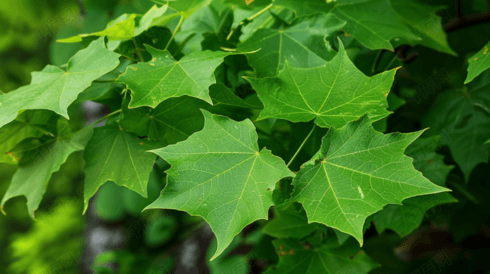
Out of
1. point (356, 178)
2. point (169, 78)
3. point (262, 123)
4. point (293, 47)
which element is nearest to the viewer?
point (356, 178)

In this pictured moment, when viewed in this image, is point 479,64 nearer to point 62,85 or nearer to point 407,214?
point 407,214

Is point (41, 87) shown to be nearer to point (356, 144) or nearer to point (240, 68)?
point (240, 68)

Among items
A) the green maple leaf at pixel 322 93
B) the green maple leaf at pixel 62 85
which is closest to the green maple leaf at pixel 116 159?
the green maple leaf at pixel 62 85

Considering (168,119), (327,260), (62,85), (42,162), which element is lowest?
(327,260)

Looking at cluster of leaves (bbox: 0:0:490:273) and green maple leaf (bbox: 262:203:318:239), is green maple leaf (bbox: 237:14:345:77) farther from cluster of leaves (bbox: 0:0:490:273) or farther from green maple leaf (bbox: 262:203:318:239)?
green maple leaf (bbox: 262:203:318:239)

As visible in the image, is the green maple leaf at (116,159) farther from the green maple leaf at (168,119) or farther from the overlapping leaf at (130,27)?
the overlapping leaf at (130,27)

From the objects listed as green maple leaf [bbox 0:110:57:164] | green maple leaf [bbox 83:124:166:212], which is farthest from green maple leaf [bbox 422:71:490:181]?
green maple leaf [bbox 0:110:57:164]

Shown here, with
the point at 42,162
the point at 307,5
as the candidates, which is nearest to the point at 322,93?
the point at 307,5
